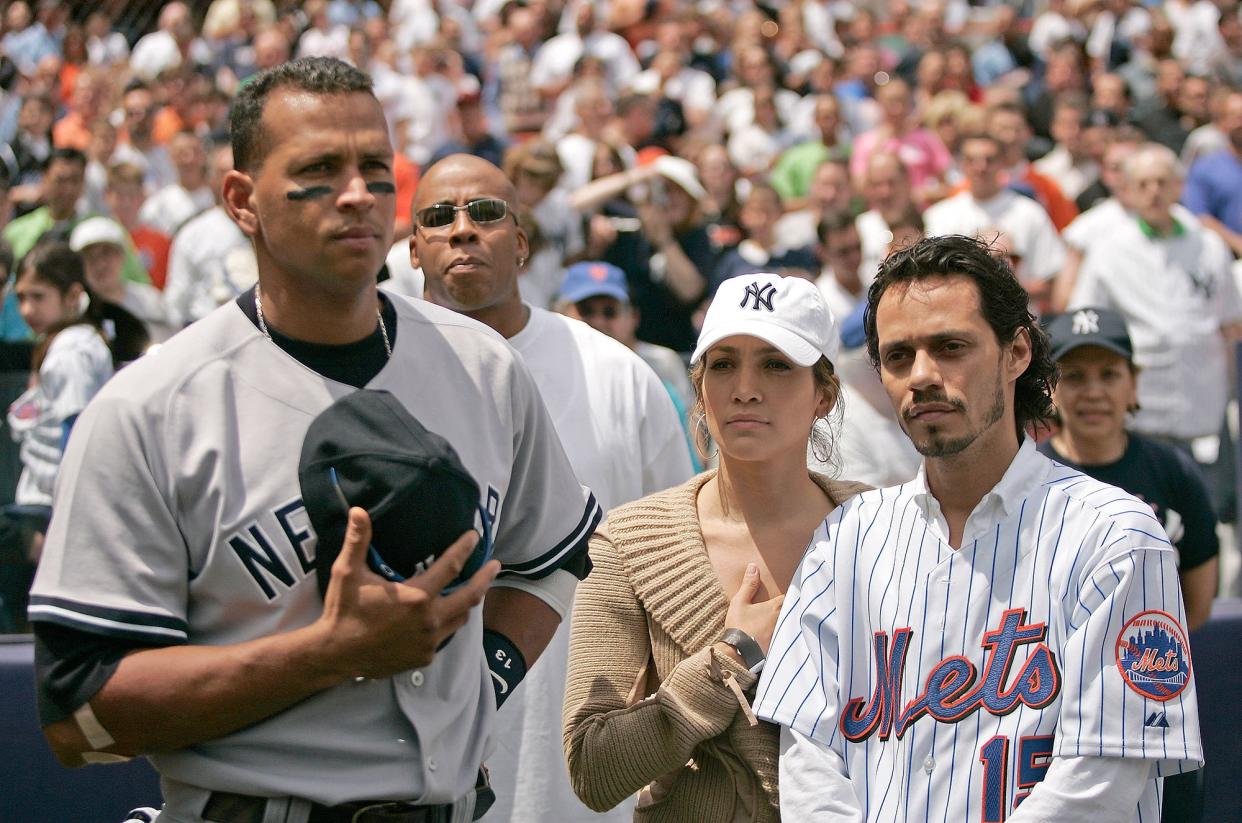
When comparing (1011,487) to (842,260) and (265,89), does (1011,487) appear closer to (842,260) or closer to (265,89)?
(265,89)

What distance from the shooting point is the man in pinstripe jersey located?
2723 mm

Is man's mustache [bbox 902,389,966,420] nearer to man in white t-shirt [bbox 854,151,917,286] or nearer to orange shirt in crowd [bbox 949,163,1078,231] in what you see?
man in white t-shirt [bbox 854,151,917,286]

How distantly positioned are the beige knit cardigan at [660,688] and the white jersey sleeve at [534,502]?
40 cm

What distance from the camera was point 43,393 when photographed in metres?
6.95

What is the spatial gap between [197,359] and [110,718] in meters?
0.55

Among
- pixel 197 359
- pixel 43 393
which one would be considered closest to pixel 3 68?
pixel 43 393

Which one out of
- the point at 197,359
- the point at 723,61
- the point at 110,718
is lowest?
the point at 110,718

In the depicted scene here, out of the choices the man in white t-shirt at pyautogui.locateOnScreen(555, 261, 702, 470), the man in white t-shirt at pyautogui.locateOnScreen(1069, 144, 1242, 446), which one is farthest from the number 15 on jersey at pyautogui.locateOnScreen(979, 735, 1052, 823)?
the man in white t-shirt at pyautogui.locateOnScreen(1069, 144, 1242, 446)

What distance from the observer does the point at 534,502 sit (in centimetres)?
290

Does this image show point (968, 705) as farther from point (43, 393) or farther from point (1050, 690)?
point (43, 393)

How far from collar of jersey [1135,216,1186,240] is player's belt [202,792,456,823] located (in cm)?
756

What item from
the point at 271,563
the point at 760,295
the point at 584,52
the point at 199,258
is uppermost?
the point at 584,52

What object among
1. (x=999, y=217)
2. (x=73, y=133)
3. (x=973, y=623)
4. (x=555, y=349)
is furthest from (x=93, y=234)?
(x=973, y=623)

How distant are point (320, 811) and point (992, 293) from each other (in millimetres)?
1558
